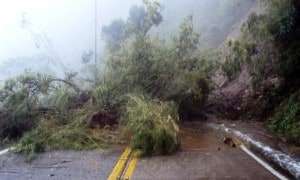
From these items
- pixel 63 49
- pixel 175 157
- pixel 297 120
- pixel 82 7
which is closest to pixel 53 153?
pixel 175 157

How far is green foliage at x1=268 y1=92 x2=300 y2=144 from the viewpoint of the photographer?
12262 mm

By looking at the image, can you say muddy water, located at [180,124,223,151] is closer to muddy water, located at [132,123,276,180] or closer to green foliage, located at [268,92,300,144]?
muddy water, located at [132,123,276,180]

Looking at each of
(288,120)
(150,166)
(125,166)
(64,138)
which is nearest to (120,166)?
(125,166)

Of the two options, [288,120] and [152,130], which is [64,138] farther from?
[288,120]

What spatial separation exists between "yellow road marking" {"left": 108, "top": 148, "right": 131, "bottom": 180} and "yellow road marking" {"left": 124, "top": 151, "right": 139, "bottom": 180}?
10 centimetres

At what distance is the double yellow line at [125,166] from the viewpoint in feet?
25.3

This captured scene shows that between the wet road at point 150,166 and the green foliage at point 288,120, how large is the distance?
234 centimetres

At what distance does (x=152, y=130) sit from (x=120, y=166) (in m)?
1.94

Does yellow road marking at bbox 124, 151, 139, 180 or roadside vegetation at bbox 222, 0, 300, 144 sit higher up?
roadside vegetation at bbox 222, 0, 300, 144

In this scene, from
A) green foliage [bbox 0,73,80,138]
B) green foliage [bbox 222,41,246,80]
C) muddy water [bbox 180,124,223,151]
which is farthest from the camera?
green foliage [bbox 222,41,246,80]

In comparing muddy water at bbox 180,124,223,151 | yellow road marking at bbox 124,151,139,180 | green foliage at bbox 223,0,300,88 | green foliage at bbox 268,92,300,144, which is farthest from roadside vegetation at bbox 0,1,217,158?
green foliage at bbox 268,92,300,144

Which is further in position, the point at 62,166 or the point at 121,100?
the point at 121,100

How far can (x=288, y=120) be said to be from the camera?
1352 centimetres

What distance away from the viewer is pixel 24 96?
43.1 ft
